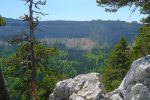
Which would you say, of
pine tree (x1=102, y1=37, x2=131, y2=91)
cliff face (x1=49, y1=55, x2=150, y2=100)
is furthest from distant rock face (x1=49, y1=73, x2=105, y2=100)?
pine tree (x1=102, y1=37, x2=131, y2=91)

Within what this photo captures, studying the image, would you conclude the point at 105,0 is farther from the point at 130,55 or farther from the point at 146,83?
the point at 130,55

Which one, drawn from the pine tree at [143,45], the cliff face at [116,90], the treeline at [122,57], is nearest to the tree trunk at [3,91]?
the cliff face at [116,90]

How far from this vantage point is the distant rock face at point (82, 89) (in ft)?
78.2

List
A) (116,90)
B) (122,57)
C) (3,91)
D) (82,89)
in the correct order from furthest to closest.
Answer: (122,57) → (82,89) → (116,90) → (3,91)

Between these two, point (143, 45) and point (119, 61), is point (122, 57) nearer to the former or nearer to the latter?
point (119, 61)

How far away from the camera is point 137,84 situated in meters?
19.7

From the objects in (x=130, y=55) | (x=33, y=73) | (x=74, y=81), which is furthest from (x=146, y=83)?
(x=130, y=55)

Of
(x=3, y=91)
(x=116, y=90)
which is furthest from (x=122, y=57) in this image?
(x=3, y=91)

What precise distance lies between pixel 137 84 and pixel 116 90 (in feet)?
8.98

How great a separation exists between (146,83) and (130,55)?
99.9 feet

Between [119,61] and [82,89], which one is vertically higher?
[82,89]

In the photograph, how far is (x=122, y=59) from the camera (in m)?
50.9

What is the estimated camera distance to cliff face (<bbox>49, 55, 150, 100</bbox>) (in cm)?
1950

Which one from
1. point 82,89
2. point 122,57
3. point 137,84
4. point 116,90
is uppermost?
point 137,84
